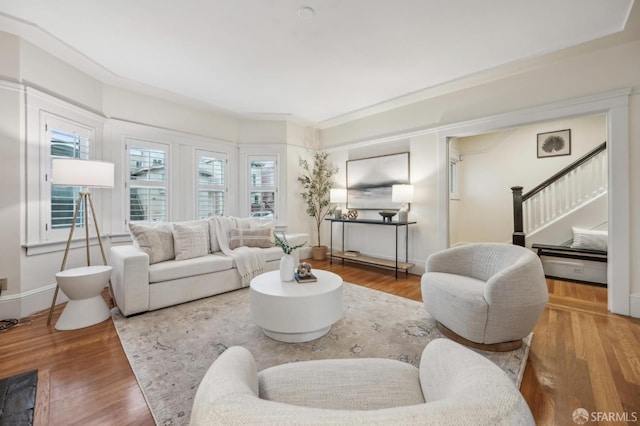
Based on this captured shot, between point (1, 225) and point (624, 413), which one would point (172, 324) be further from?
point (624, 413)

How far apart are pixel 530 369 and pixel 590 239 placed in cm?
322

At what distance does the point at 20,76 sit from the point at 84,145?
900 mm

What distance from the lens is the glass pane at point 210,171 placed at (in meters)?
4.59

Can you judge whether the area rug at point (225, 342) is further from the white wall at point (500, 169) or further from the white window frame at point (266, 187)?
the white wall at point (500, 169)

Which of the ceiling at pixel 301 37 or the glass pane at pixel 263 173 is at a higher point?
the ceiling at pixel 301 37

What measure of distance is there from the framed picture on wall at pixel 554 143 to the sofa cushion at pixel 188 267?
5717 millimetres

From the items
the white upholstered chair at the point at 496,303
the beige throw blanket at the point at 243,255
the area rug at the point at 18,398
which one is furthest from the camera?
the beige throw blanket at the point at 243,255

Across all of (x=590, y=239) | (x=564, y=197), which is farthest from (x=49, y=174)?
(x=564, y=197)

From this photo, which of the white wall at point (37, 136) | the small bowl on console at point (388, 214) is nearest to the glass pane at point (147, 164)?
the white wall at point (37, 136)

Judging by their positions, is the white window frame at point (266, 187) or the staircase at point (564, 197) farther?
the white window frame at point (266, 187)

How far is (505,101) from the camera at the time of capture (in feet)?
10.9

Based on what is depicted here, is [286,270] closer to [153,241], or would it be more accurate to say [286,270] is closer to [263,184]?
[153,241]

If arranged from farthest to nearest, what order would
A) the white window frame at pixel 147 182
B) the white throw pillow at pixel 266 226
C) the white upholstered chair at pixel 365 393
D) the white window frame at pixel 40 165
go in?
the white throw pillow at pixel 266 226 → the white window frame at pixel 147 182 → the white window frame at pixel 40 165 → the white upholstered chair at pixel 365 393

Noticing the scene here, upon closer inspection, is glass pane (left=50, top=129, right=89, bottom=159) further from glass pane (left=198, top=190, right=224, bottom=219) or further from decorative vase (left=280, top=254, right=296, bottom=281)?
decorative vase (left=280, top=254, right=296, bottom=281)
